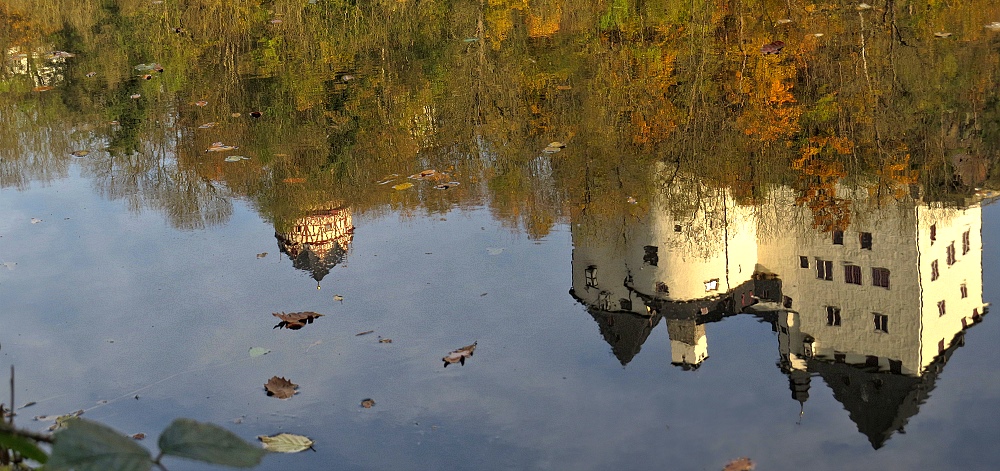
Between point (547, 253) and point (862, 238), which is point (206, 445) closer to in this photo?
point (547, 253)

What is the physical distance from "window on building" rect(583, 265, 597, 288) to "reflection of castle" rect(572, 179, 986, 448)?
2 centimetres

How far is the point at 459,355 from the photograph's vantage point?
668 cm

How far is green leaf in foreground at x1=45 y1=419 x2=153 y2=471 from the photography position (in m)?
2.25

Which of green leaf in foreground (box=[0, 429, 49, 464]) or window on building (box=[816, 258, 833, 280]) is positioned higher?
green leaf in foreground (box=[0, 429, 49, 464])

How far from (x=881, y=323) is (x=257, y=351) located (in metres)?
4.43

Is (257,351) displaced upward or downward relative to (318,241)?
downward

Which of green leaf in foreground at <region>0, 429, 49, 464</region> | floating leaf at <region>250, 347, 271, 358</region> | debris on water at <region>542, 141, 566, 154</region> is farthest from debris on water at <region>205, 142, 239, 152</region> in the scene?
green leaf in foreground at <region>0, 429, 49, 464</region>

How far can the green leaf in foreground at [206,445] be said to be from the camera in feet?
7.52

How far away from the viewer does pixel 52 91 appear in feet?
55.5

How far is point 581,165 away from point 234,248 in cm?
352

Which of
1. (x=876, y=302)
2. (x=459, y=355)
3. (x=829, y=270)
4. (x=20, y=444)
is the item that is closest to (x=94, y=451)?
(x=20, y=444)

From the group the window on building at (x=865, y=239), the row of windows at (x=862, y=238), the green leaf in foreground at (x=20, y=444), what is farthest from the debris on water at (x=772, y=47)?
the green leaf in foreground at (x=20, y=444)

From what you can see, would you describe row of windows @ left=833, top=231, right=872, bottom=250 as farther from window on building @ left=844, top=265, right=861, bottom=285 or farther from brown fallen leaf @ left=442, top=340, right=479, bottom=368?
brown fallen leaf @ left=442, top=340, right=479, bottom=368

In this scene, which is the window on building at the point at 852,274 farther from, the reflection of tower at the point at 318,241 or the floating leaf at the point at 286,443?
the floating leaf at the point at 286,443
